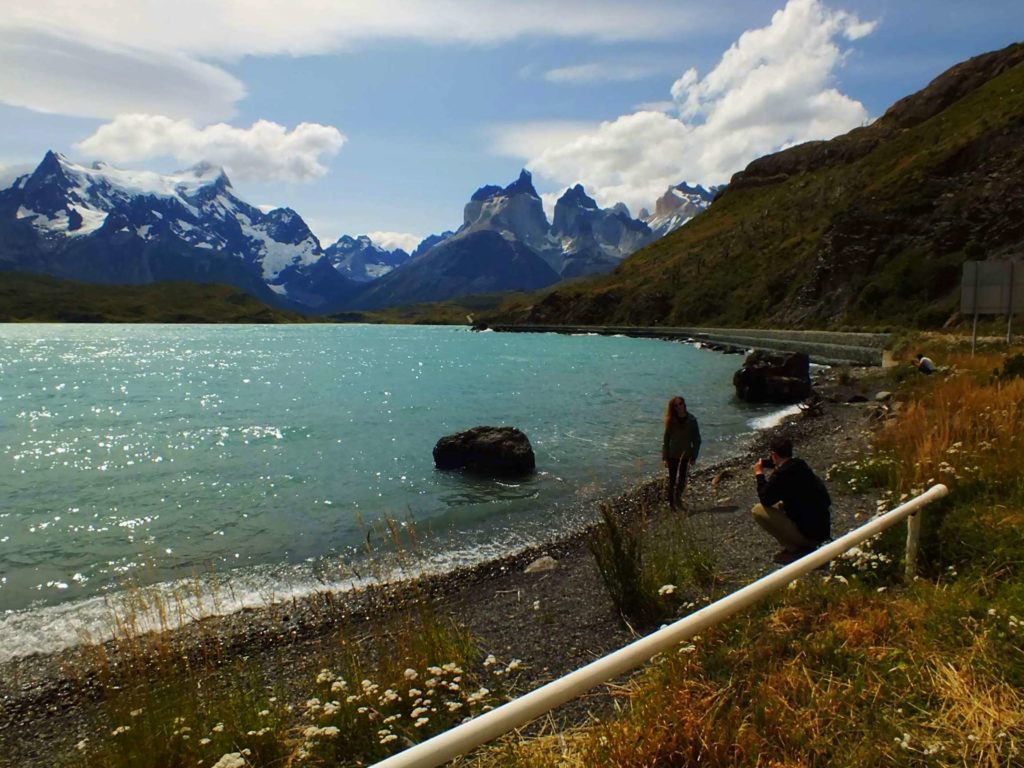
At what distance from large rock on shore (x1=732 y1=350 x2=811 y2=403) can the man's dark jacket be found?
2835 centimetres

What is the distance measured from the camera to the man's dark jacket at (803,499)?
9.71m

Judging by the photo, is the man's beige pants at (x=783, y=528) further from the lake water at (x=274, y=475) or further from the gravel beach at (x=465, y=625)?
the lake water at (x=274, y=475)

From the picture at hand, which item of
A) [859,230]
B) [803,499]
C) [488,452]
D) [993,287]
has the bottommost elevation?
[488,452]

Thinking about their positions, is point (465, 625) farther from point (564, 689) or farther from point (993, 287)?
point (993, 287)

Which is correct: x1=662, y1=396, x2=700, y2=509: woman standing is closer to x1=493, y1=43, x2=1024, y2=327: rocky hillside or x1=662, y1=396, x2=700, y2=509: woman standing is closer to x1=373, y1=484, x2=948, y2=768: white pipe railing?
x1=373, y1=484, x2=948, y2=768: white pipe railing

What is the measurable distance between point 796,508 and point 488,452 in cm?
1327

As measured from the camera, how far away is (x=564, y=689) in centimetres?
313

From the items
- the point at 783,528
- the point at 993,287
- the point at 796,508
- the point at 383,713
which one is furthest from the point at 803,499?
the point at 993,287

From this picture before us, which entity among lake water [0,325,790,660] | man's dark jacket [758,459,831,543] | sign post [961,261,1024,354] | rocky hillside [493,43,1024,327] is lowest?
lake water [0,325,790,660]

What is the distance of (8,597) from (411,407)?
28075mm

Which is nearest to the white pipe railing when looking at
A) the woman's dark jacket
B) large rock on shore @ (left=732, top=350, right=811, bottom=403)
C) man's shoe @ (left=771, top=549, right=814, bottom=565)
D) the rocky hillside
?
man's shoe @ (left=771, top=549, right=814, bottom=565)

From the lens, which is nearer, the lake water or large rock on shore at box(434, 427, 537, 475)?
the lake water

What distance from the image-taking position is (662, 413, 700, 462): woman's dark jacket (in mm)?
15391

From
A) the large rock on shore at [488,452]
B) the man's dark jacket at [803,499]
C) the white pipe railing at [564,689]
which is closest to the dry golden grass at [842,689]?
the white pipe railing at [564,689]
